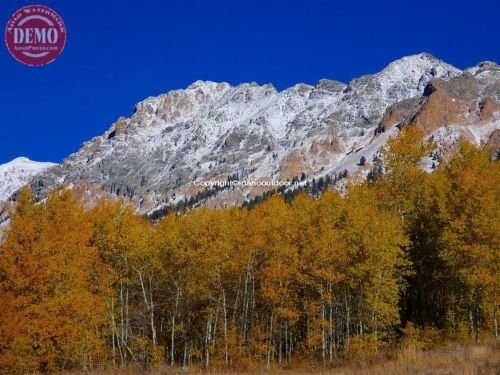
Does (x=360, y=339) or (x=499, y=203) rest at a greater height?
(x=499, y=203)

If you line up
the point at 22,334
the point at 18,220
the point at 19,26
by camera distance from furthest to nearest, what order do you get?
the point at 18,220 < the point at 22,334 < the point at 19,26

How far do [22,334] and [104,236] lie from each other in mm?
12127

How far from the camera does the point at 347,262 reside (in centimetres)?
→ 3672

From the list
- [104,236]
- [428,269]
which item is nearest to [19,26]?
[104,236]

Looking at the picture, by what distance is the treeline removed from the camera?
104 ft

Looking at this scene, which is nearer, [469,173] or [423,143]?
[469,173]

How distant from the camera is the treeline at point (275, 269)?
104 feet

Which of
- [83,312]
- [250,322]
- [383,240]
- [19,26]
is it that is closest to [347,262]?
[383,240]

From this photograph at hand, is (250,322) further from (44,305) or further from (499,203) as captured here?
(499,203)

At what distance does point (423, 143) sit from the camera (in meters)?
41.2

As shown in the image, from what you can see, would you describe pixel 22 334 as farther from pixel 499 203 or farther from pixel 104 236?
pixel 499 203

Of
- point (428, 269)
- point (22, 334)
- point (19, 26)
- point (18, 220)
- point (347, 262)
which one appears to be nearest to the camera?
point (19, 26)

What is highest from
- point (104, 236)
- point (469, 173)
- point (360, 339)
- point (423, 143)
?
point (423, 143)

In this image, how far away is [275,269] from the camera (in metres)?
37.2
